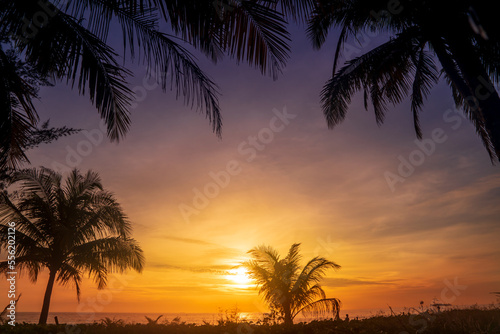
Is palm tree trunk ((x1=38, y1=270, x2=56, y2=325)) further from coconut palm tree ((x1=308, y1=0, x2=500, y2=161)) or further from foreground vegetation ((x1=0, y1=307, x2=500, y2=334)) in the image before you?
coconut palm tree ((x1=308, y1=0, x2=500, y2=161))

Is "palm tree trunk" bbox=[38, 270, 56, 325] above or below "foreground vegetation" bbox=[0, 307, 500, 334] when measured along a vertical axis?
above

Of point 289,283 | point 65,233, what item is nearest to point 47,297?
point 65,233

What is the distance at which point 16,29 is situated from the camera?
485cm

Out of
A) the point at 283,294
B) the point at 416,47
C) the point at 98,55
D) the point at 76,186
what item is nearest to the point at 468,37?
the point at 416,47

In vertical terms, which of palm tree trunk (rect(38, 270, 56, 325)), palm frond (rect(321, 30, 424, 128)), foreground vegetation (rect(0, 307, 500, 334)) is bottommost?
foreground vegetation (rect(0, 307, 500, 334))

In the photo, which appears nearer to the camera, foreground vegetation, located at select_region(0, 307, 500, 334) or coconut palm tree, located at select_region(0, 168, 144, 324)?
foreground vegetation, located at select_region(0, 307, 500, 334)

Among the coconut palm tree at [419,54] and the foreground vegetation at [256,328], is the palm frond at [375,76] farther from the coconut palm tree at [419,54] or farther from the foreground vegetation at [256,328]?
the foreground vegetation at [256,328]

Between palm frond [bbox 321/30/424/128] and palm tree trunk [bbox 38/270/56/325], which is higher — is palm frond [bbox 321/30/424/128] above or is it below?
above

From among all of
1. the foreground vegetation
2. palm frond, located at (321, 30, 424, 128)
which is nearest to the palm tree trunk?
the foreground vegetation

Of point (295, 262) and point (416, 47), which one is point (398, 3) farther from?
point (295, 262)

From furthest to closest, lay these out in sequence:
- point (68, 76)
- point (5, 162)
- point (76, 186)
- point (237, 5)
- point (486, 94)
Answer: point (76, 186)
point (486, 94)
point (5, 162)
point (68, 76)
point (237, 5)

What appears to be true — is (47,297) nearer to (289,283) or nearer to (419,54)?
(289,283)

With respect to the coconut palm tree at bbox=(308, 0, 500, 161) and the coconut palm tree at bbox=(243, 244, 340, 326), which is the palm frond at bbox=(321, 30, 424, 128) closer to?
the coconut palm tree at bbox=(308, 0, 500, 161)

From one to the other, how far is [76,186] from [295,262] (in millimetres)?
10065
